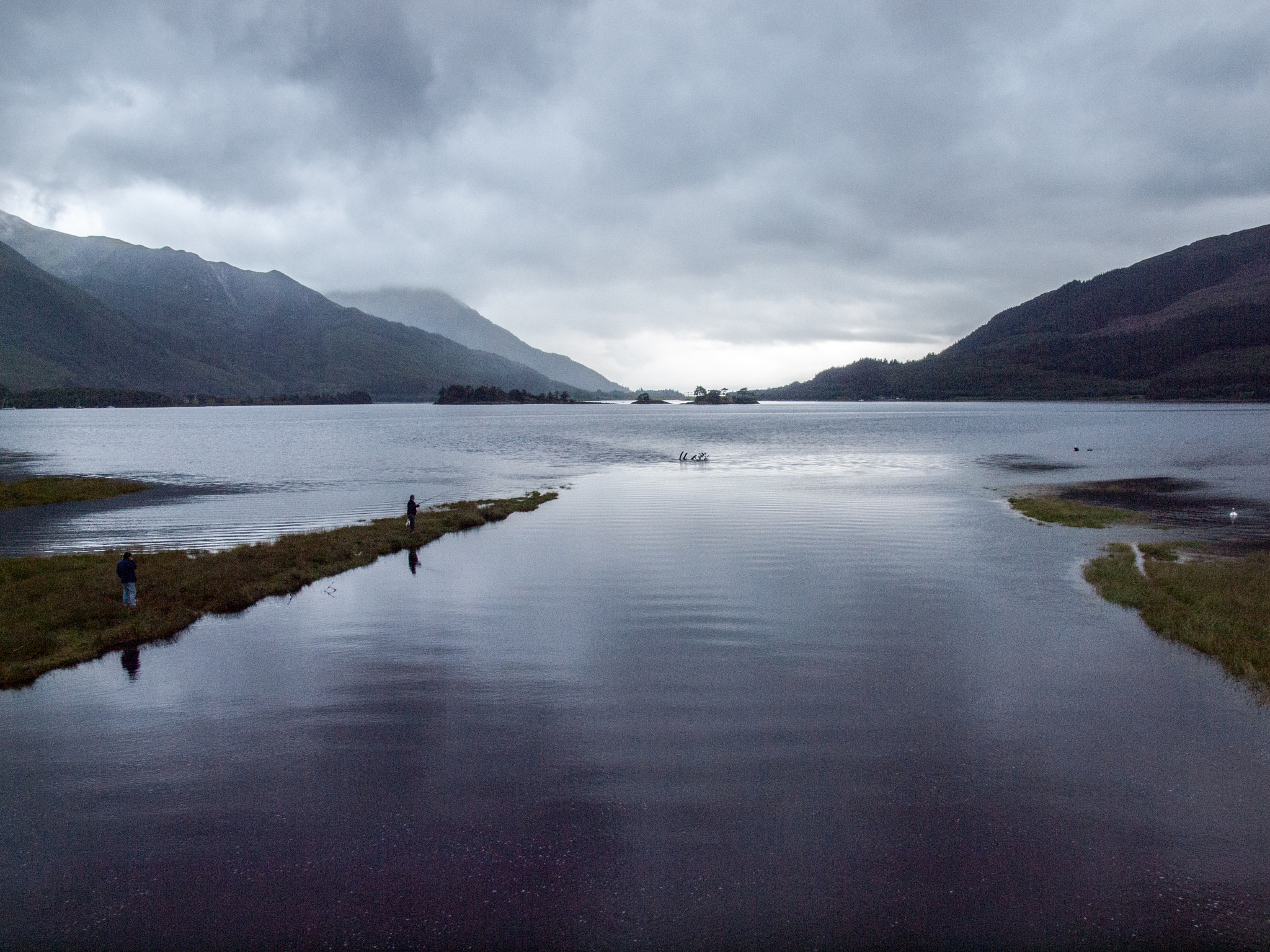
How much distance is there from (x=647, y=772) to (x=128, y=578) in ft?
80.2

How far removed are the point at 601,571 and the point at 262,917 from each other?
26.7m

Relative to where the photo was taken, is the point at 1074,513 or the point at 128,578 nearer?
the point at 128,578

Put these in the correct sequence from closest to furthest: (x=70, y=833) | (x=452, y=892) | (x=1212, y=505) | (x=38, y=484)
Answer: (x=452, y=892)
(x=70, y=833)
(x=1212, y=505)
(x=38, y=484)

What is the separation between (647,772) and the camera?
1714 cm

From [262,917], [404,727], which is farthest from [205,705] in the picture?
[262,917]

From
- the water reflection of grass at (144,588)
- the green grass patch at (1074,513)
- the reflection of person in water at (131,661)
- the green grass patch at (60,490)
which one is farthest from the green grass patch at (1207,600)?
the green grass patch at (60,490)

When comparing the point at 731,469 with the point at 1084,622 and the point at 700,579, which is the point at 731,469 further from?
the point at 1084,622

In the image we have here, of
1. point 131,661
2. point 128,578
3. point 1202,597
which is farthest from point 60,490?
point 1202,597

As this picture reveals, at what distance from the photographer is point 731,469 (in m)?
98.2

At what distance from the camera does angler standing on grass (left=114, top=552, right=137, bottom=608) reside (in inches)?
1171

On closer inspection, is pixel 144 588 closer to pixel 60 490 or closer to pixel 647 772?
pixel 647 772

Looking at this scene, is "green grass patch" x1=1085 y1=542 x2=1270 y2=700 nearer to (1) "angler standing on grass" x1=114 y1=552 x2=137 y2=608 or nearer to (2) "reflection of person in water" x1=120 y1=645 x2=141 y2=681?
(2) "reflection of person in water" x1=120 y1=645 x2=141 y2=681

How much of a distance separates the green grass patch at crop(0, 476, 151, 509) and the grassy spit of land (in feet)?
273

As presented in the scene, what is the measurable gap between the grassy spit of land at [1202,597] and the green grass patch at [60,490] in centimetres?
8327
